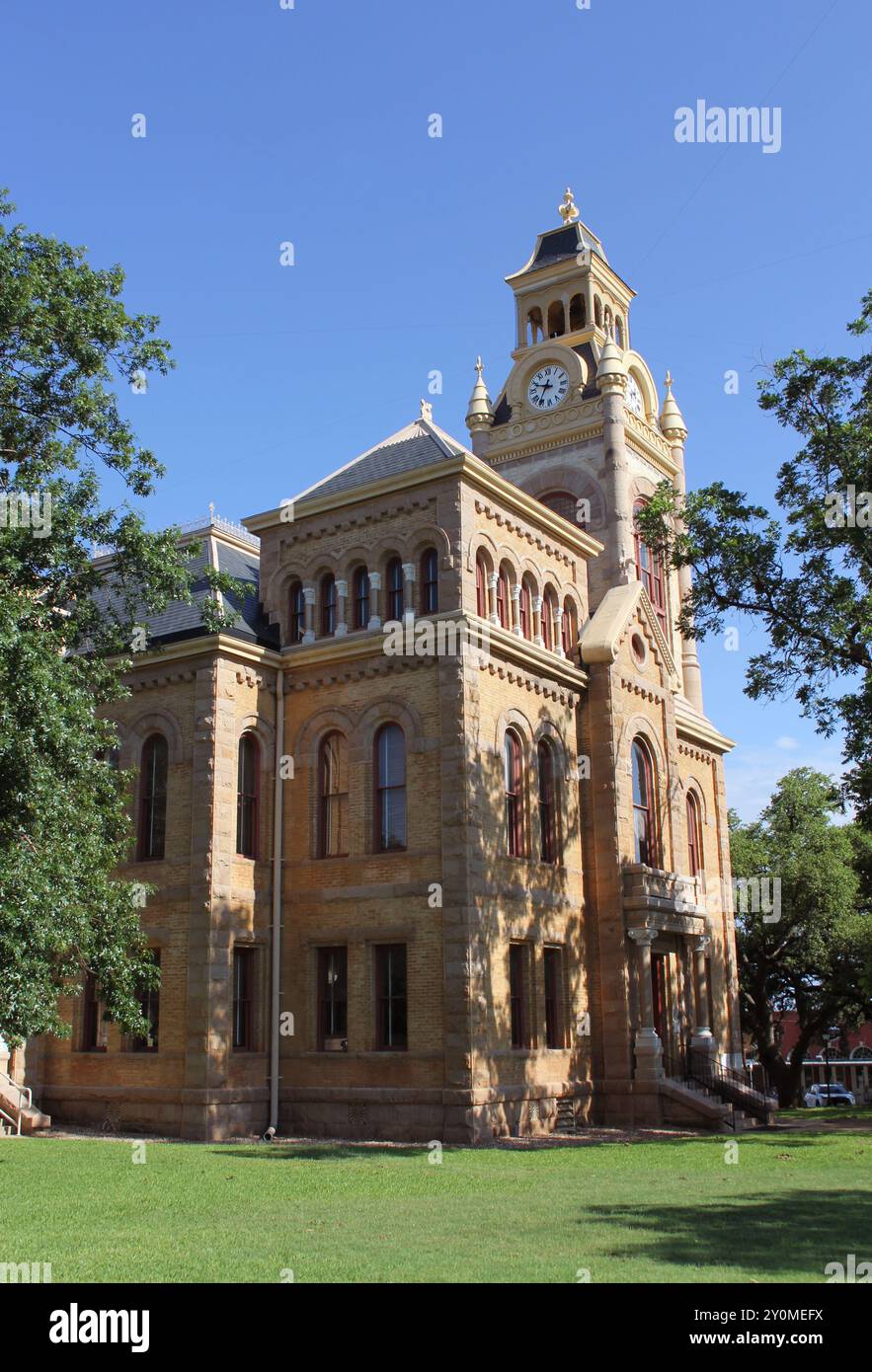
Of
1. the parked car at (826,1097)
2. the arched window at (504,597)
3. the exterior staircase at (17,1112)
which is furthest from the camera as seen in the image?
the parked car at (826,1097)

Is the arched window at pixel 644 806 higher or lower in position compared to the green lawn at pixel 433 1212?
higher

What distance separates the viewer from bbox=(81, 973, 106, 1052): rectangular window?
27.1 m

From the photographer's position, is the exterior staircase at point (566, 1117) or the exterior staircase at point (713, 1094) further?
the exterior staircase at point (713, 1094)

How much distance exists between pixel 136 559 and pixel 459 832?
27.6 feet

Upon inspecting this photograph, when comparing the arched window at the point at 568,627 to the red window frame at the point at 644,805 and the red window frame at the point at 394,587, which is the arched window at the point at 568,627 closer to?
the red window frame at the point at 644,805

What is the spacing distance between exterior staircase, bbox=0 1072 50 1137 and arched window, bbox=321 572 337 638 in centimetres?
1190

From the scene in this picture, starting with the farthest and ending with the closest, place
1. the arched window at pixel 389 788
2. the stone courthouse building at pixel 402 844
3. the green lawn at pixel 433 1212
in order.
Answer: the arched window at pixel 389 788 → the stone courthouse building at pixel 402 844 → the green lawn at pixel 433 1212

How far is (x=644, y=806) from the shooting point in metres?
31.7

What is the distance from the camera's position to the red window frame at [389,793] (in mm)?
25766

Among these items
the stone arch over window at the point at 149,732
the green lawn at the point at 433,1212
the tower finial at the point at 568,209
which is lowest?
the green lawn at the point at 433,1212

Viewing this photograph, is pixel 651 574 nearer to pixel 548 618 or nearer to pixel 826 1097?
pixel 548 618

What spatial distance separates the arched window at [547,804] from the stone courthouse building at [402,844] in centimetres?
6

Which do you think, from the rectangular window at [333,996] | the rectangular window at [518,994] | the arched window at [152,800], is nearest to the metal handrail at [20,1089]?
the arched window at [152,800]
